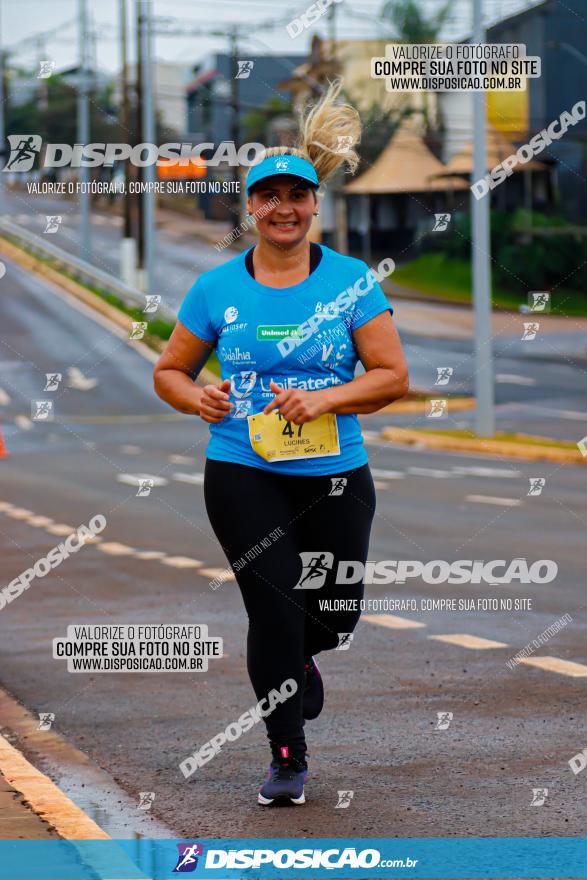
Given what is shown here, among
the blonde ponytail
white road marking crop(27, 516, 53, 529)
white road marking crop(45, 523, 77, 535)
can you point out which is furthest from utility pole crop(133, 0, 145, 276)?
the blonde ponytail

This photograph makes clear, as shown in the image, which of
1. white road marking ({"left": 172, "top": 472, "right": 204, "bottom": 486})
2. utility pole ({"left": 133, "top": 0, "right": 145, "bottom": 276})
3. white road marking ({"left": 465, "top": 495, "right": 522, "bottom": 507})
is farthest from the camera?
utility pole ({"left": 133, "top": 0, "right": 145, "bottom": 276})

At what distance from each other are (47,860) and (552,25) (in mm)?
61067

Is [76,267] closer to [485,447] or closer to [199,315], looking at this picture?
[485,447]

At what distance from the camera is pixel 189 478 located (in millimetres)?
21000

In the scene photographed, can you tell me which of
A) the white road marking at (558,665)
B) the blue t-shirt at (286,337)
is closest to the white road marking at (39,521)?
the white road marking at (558,665)

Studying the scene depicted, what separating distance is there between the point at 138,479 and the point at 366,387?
15.3 metres

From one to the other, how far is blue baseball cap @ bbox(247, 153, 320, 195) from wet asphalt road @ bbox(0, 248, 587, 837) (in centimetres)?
190

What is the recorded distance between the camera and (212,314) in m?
5.76

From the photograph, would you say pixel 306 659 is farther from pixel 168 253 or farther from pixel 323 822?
pixel 168 253

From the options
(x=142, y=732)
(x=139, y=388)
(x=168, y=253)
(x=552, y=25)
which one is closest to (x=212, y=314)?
(x=142, y=732)

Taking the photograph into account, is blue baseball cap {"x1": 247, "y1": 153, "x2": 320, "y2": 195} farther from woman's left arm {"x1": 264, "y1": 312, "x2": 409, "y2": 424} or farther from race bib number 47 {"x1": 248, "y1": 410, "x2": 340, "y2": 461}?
race bib number 47 {"x1": 248, "y1": 410, "x2": 340, "y2": 461}

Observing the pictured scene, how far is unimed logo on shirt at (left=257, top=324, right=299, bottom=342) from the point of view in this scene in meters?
5.60

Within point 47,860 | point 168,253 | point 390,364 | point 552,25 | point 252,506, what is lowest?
point 47,860

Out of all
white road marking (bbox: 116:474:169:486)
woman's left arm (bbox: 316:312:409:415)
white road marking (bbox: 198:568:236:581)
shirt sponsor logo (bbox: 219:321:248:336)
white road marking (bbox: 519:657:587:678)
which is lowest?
white road marking (bbox: 519:657:587:678)
